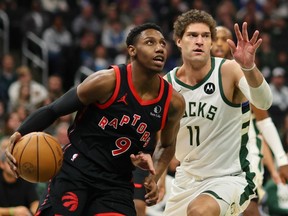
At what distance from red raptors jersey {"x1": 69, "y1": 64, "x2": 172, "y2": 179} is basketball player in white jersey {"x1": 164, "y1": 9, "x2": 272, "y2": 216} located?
0.76 meters

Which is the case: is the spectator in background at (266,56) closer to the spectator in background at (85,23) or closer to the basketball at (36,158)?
the spectator in background at (85,23)

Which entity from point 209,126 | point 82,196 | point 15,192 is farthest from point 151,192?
point 15,192

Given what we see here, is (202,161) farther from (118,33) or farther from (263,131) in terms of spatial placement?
(118,33)

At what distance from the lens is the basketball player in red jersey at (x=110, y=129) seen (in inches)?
225

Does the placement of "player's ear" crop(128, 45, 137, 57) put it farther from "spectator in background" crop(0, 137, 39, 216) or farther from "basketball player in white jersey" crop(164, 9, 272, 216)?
"spectator in background" crop(0, 137, 39, 216)

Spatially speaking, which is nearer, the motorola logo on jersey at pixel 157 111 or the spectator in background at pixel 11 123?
the motorola logo on jersey at pixel 157 111

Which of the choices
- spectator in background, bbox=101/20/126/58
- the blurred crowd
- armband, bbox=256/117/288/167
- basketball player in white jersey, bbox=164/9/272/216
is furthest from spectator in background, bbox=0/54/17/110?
basketball player in white jersey, bbox=164/9/272/216

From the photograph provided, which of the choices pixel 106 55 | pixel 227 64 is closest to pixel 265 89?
pixel 227 64

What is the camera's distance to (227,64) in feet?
21.7

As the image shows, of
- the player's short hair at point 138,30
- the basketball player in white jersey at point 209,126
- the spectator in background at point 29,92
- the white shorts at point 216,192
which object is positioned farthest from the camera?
the spectator in background at point 29,92

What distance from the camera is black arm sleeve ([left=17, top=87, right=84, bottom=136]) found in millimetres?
5734

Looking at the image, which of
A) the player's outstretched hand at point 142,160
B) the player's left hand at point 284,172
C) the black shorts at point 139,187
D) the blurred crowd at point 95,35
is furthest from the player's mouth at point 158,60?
the blurred crowd at point 95,35

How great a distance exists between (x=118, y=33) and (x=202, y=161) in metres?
10.9

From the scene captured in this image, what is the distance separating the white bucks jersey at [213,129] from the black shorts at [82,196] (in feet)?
3.38
